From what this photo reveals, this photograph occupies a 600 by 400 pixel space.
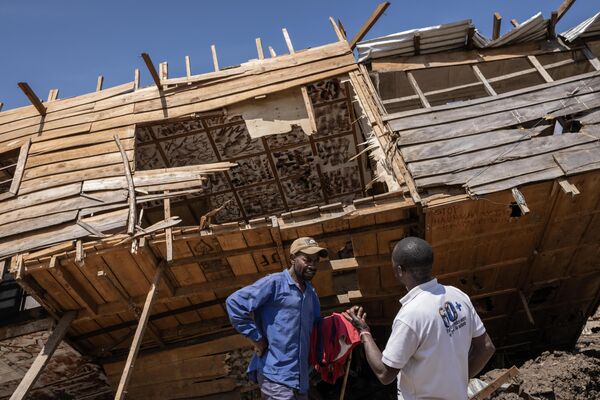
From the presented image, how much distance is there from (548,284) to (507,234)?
1.95 meters

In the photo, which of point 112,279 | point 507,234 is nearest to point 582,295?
point 507,234

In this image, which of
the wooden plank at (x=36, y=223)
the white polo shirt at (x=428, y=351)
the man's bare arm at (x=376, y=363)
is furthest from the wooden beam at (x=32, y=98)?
the white polo shirt at (x=428, y=351)

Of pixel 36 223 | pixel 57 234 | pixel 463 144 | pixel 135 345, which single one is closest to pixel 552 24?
pixel 463 144

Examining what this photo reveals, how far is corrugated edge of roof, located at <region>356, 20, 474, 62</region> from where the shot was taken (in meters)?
9.14

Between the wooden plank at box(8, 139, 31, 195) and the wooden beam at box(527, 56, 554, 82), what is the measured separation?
32.5 ft

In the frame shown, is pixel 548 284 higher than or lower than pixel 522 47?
lower

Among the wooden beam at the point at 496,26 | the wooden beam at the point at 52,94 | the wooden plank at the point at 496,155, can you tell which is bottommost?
the wooden plank at the point at 496,155

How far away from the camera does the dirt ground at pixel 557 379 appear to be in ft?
21.2

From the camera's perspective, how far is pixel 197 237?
7137mm

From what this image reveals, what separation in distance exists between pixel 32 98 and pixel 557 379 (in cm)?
1058

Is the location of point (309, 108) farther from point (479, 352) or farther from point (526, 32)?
point (479, 352)

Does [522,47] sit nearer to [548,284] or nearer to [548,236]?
[548,236]

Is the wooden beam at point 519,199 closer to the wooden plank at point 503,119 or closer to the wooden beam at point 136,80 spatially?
the wooden plank at point 503,119

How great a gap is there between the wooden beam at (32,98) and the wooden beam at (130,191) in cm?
202
